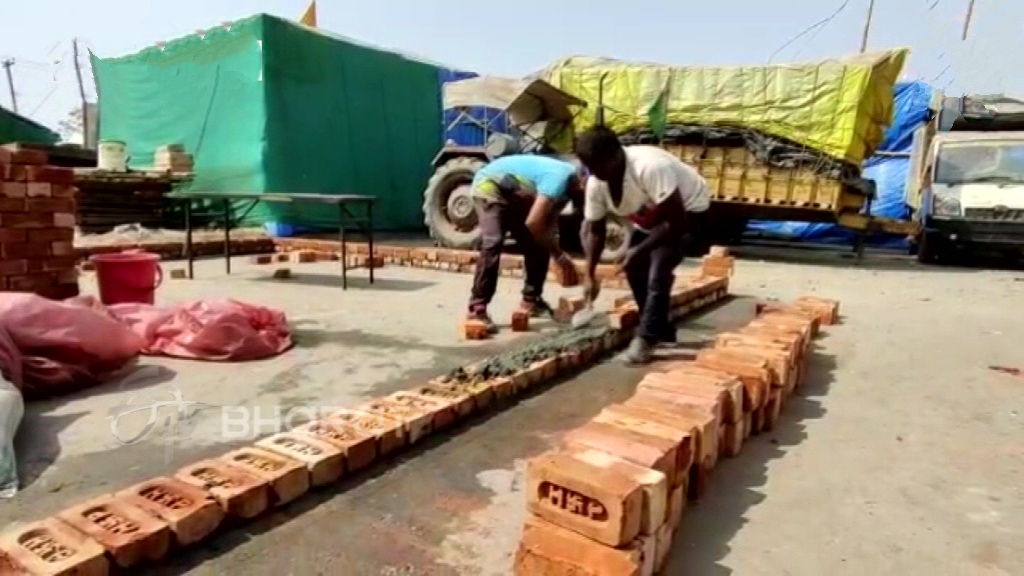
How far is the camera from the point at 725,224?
1114 centimetres

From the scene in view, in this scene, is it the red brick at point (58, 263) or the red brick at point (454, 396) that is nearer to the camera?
the red brick at point (454, 396)

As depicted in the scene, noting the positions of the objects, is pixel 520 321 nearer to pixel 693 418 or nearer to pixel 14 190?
pixel 693 418

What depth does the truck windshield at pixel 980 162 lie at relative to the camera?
8.98m

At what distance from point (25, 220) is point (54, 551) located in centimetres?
316

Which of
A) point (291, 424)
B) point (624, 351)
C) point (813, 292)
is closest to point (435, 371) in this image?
point (291, 424)

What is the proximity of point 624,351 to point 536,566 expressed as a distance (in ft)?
8.04

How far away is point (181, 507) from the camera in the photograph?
1637mm

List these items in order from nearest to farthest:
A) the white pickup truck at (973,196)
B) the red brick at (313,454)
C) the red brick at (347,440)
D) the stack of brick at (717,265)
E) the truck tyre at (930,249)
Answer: the red brick at (313,454) → the red brick at (347,440) → the stack of brick at (717,265) → the white pickup truck at (973,196) → the truck tyre at (930,249)

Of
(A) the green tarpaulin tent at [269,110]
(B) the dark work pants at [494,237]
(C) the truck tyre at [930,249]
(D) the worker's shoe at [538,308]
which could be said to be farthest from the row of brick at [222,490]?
(C) the truck tyre at [930,249]

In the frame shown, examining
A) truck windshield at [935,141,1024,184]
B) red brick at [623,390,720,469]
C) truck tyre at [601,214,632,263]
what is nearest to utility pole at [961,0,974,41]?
truck windshield at [935,141,1024,184]

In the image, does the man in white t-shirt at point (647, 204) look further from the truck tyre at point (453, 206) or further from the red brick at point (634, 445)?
the truck tyre at point (453, 206)

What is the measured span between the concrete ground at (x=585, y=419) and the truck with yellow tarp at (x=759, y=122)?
4.52 metres

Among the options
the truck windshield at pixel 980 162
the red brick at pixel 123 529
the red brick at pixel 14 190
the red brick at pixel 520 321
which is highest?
the truck windshield at pixel 980 162

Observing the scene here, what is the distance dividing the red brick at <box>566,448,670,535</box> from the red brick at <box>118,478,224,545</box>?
0.89m
